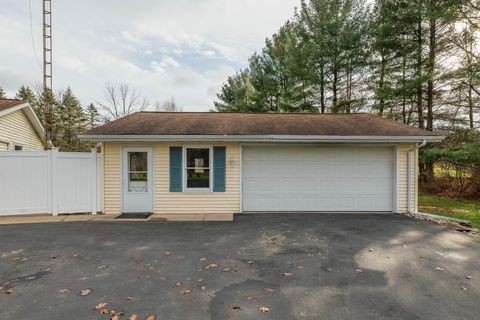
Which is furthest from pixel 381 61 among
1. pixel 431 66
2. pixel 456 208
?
pixel 456 208

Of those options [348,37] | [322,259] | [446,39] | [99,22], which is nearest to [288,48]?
[348,37]

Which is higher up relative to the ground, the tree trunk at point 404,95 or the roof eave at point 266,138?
the tree trunk at point 404,95

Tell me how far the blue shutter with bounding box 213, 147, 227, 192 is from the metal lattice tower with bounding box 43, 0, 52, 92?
48.5 ft

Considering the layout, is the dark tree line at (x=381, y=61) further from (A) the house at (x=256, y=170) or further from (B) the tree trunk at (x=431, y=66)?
(A) the house at (x=256, y=170)

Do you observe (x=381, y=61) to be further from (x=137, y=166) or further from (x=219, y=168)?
(x=137, y=166)

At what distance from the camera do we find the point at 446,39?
44.4ft

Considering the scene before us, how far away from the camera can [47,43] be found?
15.9 metres

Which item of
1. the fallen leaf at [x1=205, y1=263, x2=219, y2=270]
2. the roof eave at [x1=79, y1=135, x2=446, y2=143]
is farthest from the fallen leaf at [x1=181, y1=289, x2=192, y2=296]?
the roof eave at [x1=79, y1=135, x2=446, y2=143]

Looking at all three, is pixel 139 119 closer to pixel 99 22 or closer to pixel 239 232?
pixel 99 22

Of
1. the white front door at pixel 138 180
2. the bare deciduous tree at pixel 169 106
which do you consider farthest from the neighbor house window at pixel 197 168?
the bare deciduous tree at pixel 169 106

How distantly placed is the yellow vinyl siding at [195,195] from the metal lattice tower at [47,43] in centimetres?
1344

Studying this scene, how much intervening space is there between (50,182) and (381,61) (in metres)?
17.3

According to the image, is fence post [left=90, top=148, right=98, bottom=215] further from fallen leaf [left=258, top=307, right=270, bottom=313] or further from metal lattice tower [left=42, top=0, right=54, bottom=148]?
metal lattice tower [left=42, top=0, right=54, bottom=148]

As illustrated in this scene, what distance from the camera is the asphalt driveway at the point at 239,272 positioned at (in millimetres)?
3053
